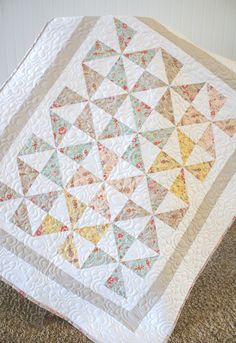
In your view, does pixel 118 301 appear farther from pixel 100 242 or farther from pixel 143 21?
pixel 143 21

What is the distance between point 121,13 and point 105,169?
34.9 inches

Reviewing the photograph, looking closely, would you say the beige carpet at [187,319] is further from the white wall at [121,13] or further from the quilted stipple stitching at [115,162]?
the white wall at [121,13]

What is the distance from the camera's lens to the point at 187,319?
1.49 metres

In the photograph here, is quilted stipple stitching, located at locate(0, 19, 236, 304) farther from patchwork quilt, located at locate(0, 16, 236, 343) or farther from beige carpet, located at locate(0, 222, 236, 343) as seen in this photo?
beige carpet, located at locate(0, 222, 236, 343)

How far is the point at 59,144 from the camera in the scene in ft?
4.42

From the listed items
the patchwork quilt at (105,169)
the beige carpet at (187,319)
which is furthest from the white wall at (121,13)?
the beige carpet at (187,319)

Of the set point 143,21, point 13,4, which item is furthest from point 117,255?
point 13,4

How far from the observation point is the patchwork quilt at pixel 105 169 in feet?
4.40

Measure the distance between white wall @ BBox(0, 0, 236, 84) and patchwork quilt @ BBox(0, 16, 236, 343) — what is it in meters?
0.63

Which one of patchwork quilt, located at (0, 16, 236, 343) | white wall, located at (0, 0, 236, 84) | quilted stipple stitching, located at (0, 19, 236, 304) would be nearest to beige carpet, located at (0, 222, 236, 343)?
patchwork quilt, located at (0, 16, 236, 343)

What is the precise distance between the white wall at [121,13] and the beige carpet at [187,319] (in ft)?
3.37

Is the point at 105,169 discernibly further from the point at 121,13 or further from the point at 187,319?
the point at 121,13

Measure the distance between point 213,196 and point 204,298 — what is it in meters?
0.41

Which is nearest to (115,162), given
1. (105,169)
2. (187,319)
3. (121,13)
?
(105,169)
